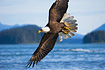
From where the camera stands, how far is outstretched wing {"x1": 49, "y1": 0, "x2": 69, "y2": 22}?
9.27 m

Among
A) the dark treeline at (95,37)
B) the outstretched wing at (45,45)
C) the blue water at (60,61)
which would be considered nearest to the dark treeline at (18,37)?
the dark treeline at (95,37)

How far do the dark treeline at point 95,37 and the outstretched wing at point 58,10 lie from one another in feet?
499

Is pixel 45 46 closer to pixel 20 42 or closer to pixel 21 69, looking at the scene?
pixel 21 69

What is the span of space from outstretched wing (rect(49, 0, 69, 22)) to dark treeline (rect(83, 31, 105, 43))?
152242mm

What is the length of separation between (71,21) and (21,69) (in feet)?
56.9

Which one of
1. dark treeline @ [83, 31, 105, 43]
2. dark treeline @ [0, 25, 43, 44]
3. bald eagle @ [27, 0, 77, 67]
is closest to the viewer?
bald eagle @ [27, 0, 77, 67]

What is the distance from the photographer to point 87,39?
544ft

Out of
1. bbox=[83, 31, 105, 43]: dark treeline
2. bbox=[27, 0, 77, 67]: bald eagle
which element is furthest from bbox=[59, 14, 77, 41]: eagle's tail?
bbox=[83, 31, 105, 43]: dark treeline

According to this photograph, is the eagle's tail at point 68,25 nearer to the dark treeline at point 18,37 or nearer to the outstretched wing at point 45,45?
the outstretched wing at point 45,45

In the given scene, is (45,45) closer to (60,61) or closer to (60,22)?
(60,22)

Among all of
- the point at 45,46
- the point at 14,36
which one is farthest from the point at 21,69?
the point at 14,36

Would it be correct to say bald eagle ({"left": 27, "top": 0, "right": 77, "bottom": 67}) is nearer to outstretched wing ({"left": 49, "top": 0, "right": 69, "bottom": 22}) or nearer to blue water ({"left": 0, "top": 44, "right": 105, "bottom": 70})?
outstretched wing ({"left": 49, "top": 0, "right": 69, "bottom": 22})

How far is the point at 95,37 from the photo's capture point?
160875mm

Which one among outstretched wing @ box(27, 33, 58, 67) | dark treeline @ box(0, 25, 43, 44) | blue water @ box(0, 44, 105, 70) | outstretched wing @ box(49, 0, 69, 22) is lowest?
blue water @ box(0, 44, 105, 70)
